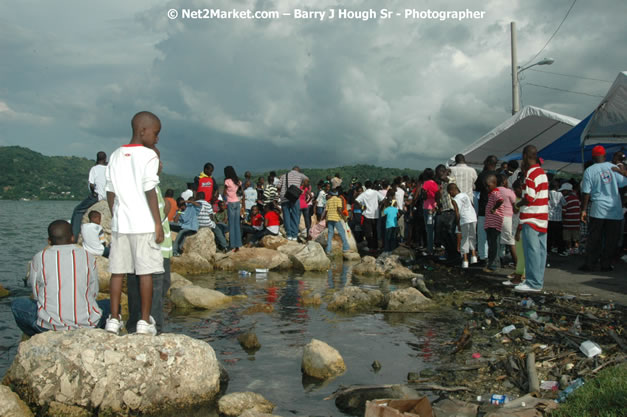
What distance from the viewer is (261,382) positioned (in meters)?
4.91

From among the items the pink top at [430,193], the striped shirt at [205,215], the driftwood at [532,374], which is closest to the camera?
the driftwood at [532,374]

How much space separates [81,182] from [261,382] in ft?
466

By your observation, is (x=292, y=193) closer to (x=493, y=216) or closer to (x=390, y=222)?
(x=390, y=222)

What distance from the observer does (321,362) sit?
504 centimetres

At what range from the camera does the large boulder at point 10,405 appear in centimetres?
376

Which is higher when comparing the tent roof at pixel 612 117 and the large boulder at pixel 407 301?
the tent roof at pixel 612 117

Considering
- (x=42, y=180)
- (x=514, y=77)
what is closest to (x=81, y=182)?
(x=42, y=180)

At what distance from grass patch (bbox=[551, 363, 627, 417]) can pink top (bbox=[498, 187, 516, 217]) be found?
20.1ft

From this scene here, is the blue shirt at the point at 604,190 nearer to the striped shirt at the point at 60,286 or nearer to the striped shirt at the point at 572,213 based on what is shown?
the striped shirt at the point at 572,213

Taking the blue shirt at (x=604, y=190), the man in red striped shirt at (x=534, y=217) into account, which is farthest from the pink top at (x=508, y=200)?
the man in red striped shirt at (x=534, y=217)

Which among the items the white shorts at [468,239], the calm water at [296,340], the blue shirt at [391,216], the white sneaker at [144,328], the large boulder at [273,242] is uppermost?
the blue shirt at [391,216]

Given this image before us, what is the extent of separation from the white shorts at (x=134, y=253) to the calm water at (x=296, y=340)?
1363 mm

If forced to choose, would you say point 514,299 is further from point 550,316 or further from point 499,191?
point 499,191

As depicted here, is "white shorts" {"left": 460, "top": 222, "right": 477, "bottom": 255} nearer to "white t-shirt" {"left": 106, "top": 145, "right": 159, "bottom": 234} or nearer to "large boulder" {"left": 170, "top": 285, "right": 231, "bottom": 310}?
"large boulder" {"left": 170, "top": 285, "right": 231, "bottom": 310}
